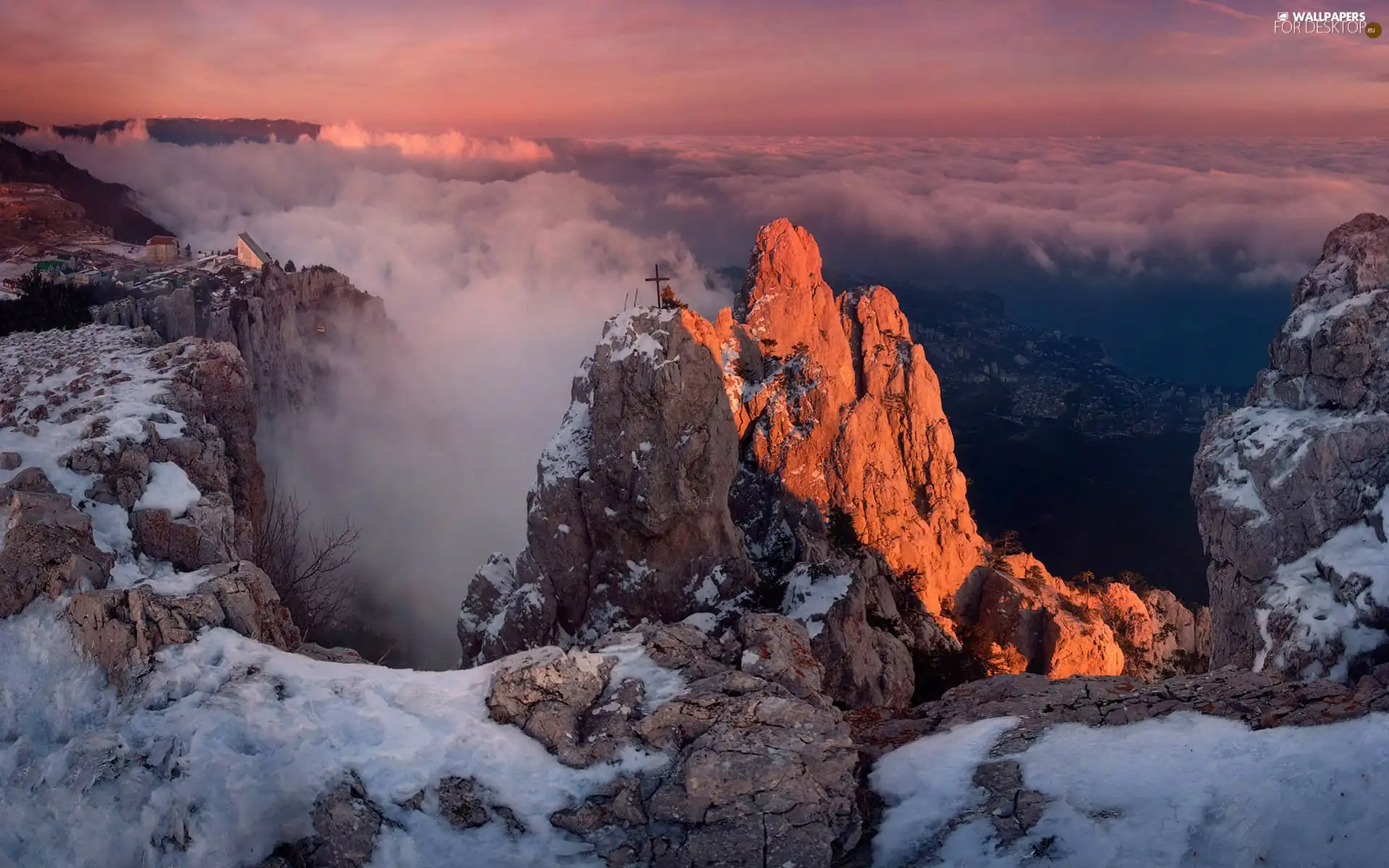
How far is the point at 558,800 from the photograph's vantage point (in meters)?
Answer: 13.4

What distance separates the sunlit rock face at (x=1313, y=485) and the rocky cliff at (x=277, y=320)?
56.3 m

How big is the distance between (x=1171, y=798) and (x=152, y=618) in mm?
17916

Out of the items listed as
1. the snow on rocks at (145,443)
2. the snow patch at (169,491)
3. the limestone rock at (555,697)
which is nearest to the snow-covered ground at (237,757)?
the limestone rock at (555,697)

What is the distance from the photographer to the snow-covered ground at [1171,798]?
10992 millimetres

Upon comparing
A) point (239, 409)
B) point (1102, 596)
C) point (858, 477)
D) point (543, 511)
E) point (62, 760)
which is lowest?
point (1102, 596)

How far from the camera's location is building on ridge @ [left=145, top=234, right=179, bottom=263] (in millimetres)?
68750

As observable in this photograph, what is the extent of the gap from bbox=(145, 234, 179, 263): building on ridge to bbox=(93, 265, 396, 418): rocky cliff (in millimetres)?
4001

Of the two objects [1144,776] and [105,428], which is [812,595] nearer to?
[1144,776]

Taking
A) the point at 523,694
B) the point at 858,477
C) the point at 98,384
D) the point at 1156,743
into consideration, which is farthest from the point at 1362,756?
the point at 858,477

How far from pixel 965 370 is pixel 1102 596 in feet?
363

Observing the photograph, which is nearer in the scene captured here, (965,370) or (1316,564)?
(1316,564)

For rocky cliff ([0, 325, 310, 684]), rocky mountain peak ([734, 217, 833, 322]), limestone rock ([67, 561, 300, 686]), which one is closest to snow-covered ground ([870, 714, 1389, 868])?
limestone rock ([67, 561, 300, 686])

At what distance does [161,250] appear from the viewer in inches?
2756

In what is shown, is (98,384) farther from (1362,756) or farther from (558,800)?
(1362,756)
